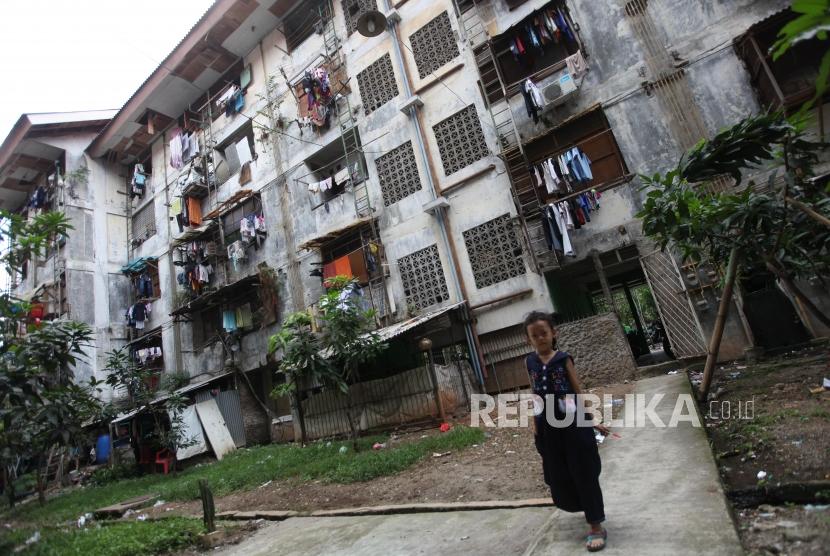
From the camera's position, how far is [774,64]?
9.36m

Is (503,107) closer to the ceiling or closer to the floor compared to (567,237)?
closer to the ceiling

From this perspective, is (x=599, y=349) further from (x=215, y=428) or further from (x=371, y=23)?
(x=215, y=428)

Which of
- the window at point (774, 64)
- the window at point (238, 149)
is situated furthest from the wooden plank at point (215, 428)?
the window at point (774, 64)

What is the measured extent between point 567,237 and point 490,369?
403 centimetres

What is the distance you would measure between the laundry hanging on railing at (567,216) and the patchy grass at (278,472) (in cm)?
512

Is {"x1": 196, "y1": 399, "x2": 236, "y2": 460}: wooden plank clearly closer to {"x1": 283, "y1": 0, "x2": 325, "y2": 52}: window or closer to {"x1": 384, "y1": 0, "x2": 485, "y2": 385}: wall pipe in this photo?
{"x1": 384, "y1": 0, "x2": 485, "y2": 385}: wall pipe

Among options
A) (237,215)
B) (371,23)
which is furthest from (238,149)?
(371,23)

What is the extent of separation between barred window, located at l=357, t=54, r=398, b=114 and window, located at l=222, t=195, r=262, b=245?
19.6ft

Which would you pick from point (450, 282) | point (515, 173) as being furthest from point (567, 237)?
point (450, 282)

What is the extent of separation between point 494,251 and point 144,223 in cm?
1932

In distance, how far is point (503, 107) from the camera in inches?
491

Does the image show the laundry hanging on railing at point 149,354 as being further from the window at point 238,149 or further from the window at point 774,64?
the window at point 774,64

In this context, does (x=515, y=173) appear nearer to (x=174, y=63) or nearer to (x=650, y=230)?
(x=650, y=230)

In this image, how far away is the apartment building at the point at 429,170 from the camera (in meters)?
10.2
